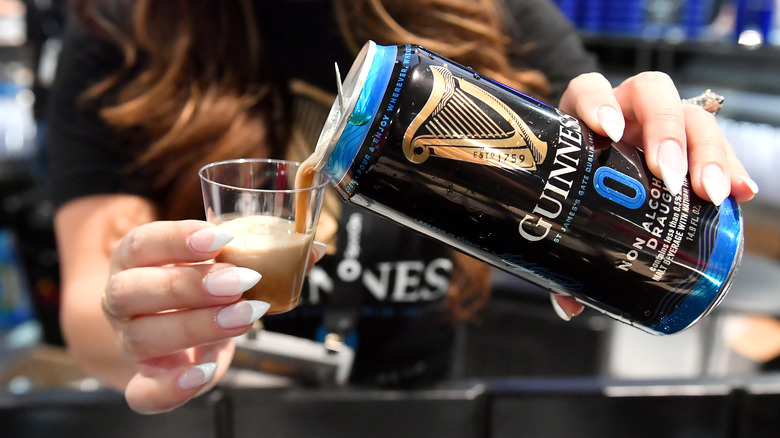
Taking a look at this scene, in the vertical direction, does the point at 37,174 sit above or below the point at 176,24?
below

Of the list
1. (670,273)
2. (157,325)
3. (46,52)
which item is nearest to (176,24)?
(157,325)

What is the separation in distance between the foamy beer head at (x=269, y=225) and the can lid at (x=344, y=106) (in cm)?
4

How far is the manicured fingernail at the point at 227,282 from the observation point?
609 millimetres

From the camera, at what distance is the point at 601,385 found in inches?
39.0

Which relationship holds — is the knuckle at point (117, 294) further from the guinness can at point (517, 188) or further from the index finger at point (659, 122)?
the index finger at point (659, 122)

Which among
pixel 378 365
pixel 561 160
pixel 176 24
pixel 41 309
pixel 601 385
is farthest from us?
pixel 41 309

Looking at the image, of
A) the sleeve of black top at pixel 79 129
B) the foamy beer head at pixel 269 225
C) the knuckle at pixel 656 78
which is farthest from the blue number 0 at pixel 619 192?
the sleeve of black top at pixel 79 129

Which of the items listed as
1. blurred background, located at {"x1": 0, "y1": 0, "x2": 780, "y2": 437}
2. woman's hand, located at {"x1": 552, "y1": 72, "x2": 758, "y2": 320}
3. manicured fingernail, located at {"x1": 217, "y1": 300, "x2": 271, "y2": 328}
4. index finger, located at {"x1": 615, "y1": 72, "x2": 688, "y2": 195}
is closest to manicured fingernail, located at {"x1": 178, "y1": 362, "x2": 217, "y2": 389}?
manicured fingernail, located at {"x1": 217, "y1": 300, "x2": 271, "y2": 328}

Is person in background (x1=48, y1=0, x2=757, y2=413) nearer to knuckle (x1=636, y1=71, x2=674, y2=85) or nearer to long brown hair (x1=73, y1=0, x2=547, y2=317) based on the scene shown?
long brown hair (x1=73, y1=0, x2=547, y2=317)

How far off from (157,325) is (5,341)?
7.37ft

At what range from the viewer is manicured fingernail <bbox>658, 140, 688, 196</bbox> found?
62 centimetres

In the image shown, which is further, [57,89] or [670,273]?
[57,89]

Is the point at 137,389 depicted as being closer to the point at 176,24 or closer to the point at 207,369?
the point at 207,369

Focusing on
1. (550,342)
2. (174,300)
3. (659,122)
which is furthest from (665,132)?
(550,342)
